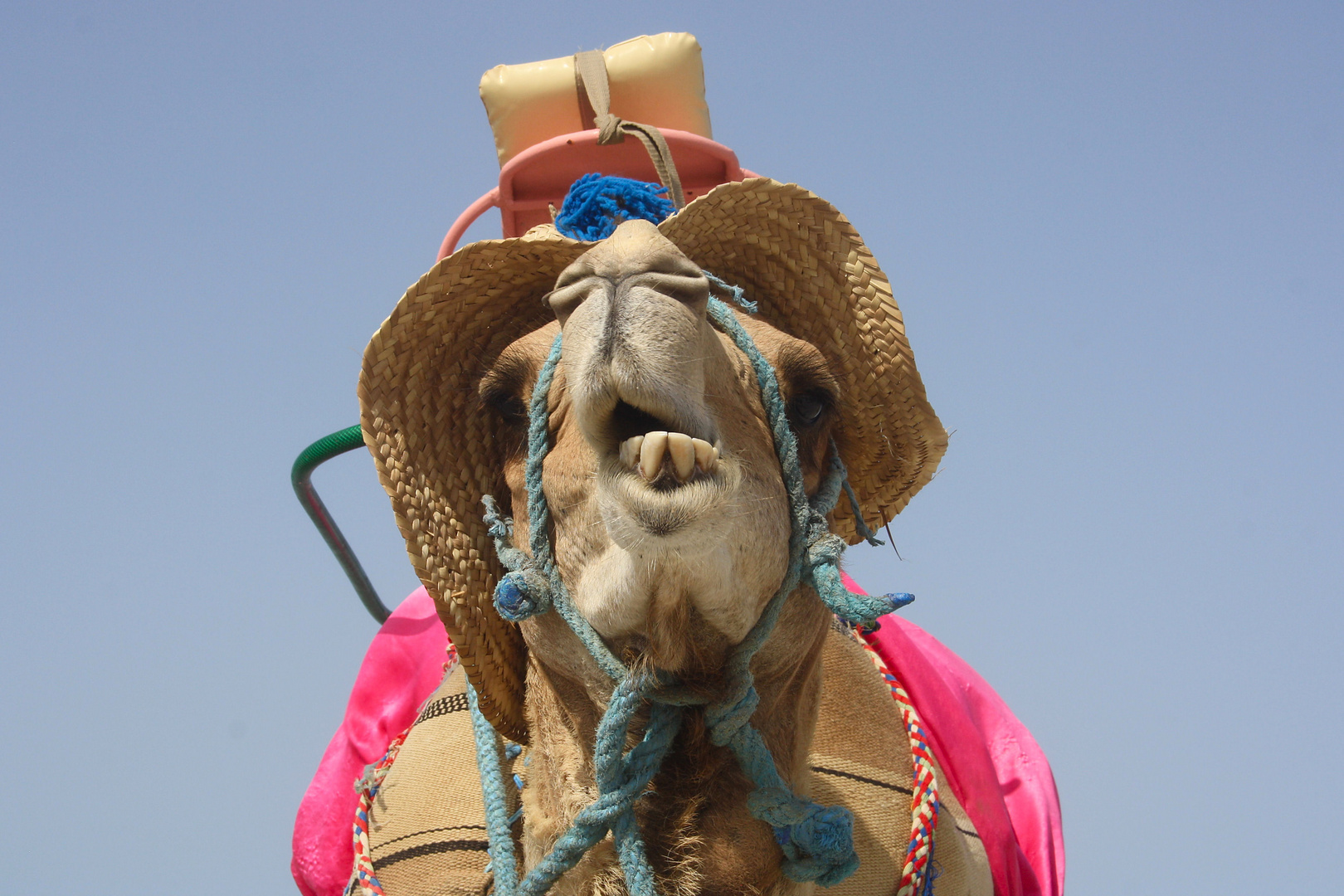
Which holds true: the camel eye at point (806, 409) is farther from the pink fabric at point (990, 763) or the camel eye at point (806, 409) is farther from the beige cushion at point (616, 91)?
the beige cushion at point (616, 91)

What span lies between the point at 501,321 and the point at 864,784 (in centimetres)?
134

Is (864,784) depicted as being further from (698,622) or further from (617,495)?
(617,495)

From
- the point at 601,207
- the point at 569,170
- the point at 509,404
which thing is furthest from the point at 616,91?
the point at 509,404

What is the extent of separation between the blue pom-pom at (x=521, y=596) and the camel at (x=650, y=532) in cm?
5

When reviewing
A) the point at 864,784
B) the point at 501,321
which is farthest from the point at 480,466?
the point at 864,784

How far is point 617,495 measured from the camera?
67.6 inches

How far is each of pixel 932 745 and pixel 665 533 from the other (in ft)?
6.56

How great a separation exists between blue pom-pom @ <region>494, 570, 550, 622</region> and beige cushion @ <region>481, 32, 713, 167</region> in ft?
6.36

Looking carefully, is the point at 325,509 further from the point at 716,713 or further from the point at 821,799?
the point at 716,713

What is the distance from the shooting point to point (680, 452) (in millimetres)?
1679

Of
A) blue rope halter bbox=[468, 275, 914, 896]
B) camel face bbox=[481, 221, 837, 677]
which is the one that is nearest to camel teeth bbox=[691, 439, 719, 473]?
camel face bbox=[481, 221, 837, 677]

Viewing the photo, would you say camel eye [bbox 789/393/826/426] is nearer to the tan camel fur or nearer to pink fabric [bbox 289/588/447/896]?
the tan camel fur

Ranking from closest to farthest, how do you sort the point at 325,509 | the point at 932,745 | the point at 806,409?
1. the point at 806,409
2. the point at 932,745
3. the point at 325,509

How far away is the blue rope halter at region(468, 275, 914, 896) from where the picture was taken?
198cm
